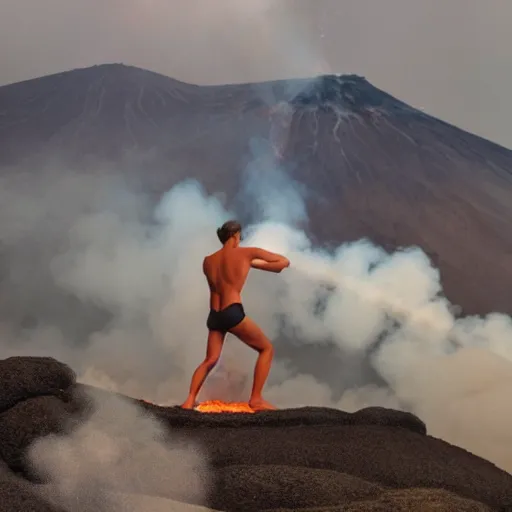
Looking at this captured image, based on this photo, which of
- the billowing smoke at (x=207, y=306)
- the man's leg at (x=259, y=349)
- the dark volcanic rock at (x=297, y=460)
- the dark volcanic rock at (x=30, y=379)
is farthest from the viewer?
the billowing smoke at (x=207, y=306)

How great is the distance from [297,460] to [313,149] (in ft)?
9.38

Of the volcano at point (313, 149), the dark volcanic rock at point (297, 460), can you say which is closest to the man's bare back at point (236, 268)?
the dark volcanic rock at point (297, 460)

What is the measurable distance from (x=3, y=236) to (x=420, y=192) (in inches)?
84.5

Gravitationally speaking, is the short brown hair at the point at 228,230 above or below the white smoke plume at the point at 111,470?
above

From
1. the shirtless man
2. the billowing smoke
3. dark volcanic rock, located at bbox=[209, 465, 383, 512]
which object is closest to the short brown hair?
the shirtless man

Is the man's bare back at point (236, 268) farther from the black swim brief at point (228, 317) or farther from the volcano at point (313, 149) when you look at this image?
the volcano at point (313, 149)

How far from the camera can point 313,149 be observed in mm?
3723

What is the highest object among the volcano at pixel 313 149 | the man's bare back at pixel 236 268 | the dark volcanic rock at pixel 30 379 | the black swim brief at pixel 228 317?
the volcano at pixel 313 149

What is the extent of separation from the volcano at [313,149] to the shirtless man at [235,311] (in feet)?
3.91

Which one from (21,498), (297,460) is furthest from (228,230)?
(21,498)

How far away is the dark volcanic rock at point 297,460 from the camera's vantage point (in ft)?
2.64

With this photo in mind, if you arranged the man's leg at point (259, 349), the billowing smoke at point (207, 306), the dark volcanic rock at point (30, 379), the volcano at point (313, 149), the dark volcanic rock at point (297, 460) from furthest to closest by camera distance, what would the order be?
the volcano at point (313, 149) < the billowing smoke at point (207, 306) < the man's leg at point (259, 349) < the dark volcanic rock at point (30, 379) < the dark volcanic rock at point (297, 460)

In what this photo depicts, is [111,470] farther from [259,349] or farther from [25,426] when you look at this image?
[259,349]

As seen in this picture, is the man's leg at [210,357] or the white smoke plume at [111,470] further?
the man's leg at [210,357]
